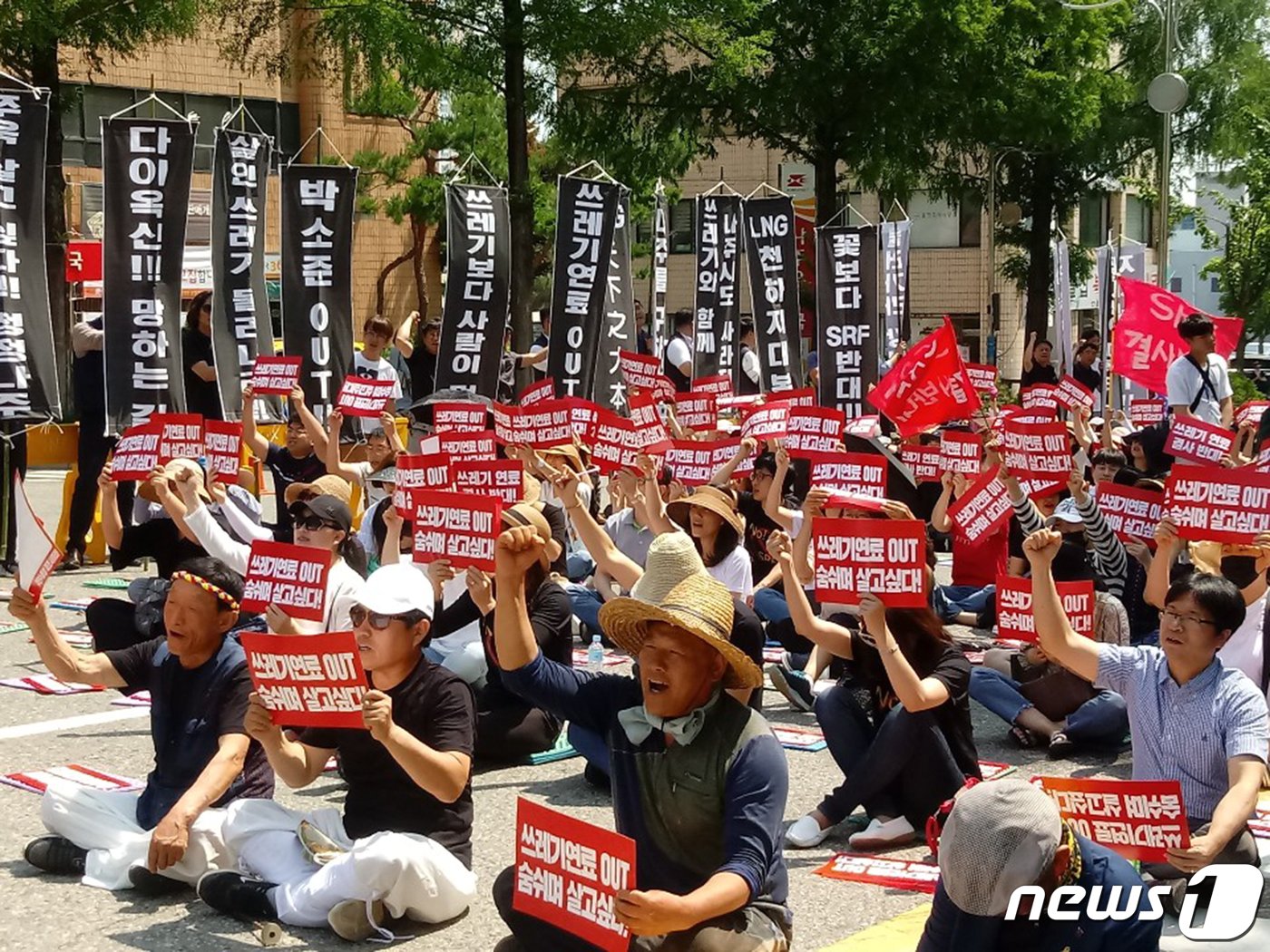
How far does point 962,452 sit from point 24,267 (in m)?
6.68

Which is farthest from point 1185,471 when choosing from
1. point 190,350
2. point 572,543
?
point 190,350

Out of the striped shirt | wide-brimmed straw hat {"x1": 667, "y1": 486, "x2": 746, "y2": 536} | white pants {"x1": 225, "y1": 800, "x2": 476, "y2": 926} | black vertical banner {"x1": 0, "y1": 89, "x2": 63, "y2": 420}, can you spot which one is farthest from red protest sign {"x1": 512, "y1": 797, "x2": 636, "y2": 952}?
black vertical banner {"x1": 0, "y1": 89, "x2": 63, "y2": 420}

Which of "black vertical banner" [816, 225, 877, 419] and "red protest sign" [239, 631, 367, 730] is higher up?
"black vertical banner" [816, 225, 877, 419]

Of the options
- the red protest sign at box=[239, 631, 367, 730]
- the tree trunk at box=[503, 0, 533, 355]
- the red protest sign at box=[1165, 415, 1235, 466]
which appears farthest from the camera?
the tree trunk at box=[503, 0, 533, 355]

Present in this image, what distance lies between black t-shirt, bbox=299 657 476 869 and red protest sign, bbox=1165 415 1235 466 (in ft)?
21.8

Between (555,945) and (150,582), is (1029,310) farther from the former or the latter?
(555,945)

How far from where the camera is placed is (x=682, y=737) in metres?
4.40

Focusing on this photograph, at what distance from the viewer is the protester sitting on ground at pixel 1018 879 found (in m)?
3.76

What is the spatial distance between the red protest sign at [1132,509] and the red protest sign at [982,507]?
2.13ft

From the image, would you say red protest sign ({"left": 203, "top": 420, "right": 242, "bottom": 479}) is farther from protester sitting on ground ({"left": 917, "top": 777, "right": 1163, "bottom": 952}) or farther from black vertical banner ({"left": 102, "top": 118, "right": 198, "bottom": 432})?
protester sitting on ground ({"left": 917, "top": 777, "right": 1163, "bottom": 952})

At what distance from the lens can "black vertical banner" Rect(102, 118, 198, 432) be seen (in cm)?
1310

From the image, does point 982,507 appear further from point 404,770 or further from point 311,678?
point 311,678

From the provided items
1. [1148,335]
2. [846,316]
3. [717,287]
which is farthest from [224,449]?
[717,287]

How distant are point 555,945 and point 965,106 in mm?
24857
